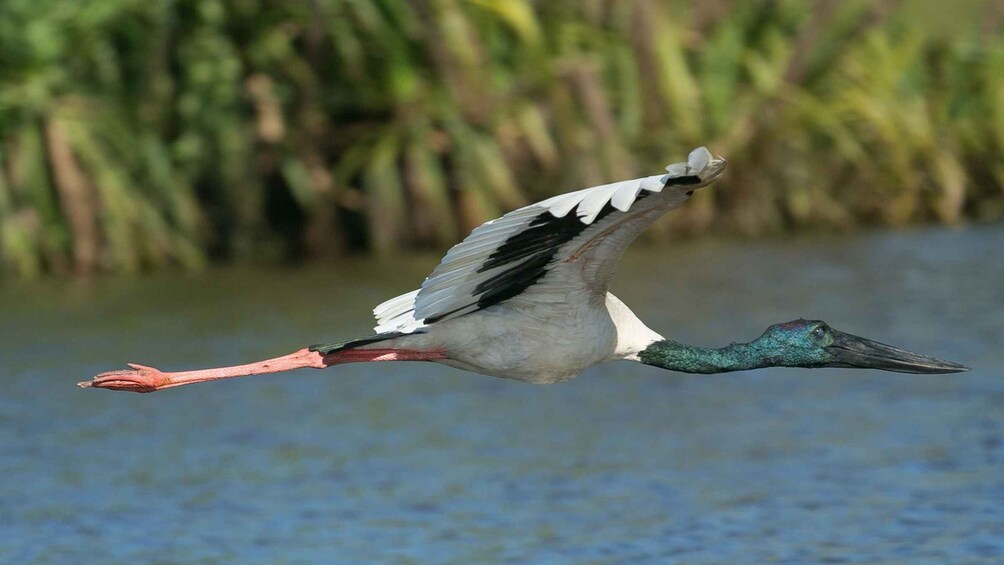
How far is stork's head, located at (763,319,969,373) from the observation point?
7.41 meters

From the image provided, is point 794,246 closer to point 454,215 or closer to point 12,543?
point 454,215

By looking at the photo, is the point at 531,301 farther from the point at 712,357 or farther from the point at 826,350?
the point at 826,350

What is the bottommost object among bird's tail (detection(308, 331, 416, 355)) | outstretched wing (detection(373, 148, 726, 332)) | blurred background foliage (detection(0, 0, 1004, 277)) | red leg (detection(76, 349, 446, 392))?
red leg (detection(76, 349, 446, 392))

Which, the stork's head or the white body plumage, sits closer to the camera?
the white body plumage

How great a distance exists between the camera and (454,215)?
51.3 ft

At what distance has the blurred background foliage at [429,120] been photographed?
14688mm

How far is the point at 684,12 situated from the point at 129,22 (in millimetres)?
6112

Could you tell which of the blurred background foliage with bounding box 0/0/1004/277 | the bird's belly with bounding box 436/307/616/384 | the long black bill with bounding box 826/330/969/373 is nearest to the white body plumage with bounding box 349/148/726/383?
the bird's belly with bounding box 436/307/616/384

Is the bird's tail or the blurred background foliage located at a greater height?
the blurred background foliage

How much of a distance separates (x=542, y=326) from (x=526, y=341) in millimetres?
89

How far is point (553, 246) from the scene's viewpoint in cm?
594

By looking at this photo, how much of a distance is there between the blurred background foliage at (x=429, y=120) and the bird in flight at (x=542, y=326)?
309 inches

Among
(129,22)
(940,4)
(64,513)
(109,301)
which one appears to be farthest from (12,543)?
(940,4)

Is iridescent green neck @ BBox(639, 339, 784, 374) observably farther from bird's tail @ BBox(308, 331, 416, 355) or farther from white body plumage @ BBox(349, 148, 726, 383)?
bird's tail @ BBox(308, 331, 416, 355)
